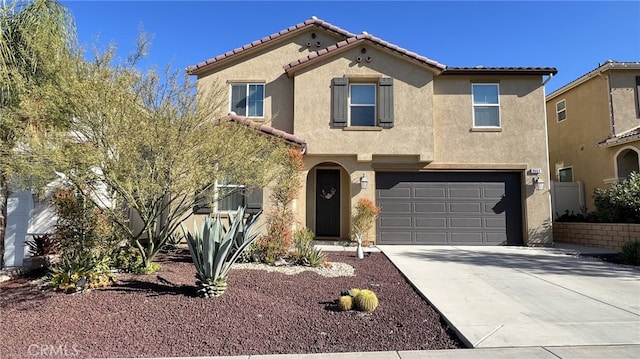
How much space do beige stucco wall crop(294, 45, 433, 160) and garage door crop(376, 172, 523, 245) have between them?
50.8 inches

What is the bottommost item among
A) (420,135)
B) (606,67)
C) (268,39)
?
(420,135)

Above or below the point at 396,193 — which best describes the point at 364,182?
above

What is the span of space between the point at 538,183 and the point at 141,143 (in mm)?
12939

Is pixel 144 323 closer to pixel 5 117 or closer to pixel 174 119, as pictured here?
pixel 174 119

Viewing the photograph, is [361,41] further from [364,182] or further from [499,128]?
[499,128]

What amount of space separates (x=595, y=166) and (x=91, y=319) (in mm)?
18726

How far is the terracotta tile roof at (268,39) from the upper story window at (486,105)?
545 cm

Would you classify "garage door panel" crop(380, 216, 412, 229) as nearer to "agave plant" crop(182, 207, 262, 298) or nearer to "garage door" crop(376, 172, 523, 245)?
"garage door" crop(376, 172, 523, 245)

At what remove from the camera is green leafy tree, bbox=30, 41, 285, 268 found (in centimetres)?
599

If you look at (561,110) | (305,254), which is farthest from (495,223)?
(561,110)

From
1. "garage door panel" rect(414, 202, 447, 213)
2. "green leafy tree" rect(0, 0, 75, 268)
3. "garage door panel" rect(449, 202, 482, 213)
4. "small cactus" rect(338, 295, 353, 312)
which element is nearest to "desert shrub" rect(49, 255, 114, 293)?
"green leafy tree" rect(0, 0, 75, 268)

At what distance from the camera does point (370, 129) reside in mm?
13055

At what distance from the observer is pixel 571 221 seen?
14281mm

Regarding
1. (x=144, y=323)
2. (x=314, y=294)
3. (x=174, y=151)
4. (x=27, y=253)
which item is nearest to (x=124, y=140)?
(x=174, y=151)
